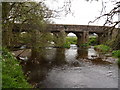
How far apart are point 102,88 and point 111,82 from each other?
1.12 meters

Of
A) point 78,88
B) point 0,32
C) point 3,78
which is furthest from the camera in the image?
point 0,32

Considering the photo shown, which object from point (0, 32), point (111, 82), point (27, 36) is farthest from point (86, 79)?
point (27, 36)

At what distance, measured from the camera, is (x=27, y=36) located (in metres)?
13.7

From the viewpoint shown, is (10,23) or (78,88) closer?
(78,88)

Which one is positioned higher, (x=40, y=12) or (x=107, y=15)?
(x=40, y=12)

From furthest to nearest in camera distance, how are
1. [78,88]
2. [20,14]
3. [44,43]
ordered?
[44,43], [20,14], [78,88]

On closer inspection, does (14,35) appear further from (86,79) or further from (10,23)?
(86,79)

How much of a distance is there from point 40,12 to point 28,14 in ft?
3.20

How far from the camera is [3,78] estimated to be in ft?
17.2

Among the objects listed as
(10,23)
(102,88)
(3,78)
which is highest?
(10,23)

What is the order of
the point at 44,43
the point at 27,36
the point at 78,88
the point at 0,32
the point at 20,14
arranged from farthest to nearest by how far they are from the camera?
the point at 44,43 → the point at 27,36 → the point at 20,14 → the point at 0,32 → the point at 78,88

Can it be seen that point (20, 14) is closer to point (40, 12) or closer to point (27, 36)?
point (40, 12)

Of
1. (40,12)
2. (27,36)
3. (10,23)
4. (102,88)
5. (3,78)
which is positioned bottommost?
(102,88)

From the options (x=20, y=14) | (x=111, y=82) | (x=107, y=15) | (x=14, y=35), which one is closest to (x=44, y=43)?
(x=14, y=35)
